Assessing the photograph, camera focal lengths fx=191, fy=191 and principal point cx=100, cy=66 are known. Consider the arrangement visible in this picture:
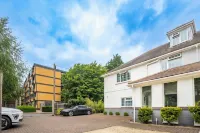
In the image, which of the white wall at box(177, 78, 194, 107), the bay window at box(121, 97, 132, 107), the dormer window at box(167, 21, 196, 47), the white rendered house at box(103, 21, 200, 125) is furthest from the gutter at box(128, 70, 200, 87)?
the dormer window at box(167, 21, 196, 47)

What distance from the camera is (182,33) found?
696 inches

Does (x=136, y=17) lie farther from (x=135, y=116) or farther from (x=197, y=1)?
(x=135, y=116)

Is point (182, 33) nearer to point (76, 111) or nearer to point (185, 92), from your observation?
point (185, 92)

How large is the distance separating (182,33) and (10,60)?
1503 centimetres

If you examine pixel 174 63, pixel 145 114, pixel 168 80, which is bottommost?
pixel 145 114

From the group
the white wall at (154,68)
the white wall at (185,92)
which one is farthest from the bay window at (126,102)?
the white wall at (185,92)

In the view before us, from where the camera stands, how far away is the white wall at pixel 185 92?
1170 centimetres

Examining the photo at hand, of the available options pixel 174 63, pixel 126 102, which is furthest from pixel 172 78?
pixel 126 102

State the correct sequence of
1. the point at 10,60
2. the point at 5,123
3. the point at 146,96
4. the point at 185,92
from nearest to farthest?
the point at 5,123
the point at 185,92
the point at 10,60
the point at 146,96

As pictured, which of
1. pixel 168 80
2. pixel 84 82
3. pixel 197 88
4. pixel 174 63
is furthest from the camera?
pixel 84 82

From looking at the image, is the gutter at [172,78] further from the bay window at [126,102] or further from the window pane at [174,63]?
the bay window at [126,102]

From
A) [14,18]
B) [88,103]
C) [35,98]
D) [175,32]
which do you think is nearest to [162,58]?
[175,32]

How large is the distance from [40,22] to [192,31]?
44.9ft

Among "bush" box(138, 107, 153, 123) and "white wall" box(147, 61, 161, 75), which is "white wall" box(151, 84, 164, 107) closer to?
"bush" box(138, 107, 153, 123)
